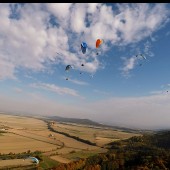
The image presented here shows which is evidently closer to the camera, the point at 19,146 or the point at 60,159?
the point at 60,159

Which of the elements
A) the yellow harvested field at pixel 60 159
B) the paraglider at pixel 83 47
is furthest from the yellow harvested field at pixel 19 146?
the paraglider at pixel 83 47

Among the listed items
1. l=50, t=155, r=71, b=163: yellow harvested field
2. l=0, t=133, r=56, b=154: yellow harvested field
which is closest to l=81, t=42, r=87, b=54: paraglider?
l=50, t=155, r=71, b=163: yellow harvested field

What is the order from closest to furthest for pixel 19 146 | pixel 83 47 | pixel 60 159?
pixel 83 47 → pixel 60 159 → pixel 19 146

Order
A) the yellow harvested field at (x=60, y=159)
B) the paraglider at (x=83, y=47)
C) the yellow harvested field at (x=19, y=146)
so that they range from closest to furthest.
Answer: the paraglider at (x=83, y=47)
the yellow harvested field at (x=60, y=159)
the yellow harvested field at (x=19, y=146)

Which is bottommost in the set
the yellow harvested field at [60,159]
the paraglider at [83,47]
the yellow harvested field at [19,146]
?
the yellow harvested field at [60,159]

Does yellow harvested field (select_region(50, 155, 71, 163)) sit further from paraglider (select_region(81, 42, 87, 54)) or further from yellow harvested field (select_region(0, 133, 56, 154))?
paraglider (select_region(81, 42, 87, 54))

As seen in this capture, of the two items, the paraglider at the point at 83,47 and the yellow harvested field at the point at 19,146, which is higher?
the paraglider at the point at 83,47

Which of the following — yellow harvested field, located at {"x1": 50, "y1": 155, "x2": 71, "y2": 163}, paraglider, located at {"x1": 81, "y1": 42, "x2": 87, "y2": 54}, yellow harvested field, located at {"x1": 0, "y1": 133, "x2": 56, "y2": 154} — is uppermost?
paraglider, located at {"x1": 81, "y1": 42, "x2": 87, "y2": 54}

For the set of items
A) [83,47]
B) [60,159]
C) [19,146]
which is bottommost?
[60,159]

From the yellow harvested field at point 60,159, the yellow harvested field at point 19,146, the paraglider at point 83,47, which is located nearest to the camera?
the paraglider at point 83,47

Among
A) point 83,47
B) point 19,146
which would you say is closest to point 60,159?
point 19,146

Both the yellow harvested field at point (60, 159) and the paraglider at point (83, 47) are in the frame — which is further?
the yellow harvested field at point (60, 159)

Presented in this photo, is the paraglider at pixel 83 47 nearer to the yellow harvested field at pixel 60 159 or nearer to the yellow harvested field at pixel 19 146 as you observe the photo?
the yellow harvested field at pixel 60 159

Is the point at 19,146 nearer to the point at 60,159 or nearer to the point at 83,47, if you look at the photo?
the point at 60,159
